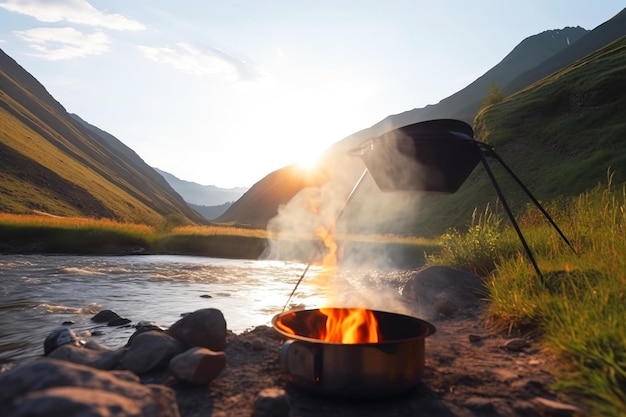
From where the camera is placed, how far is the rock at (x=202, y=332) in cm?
470

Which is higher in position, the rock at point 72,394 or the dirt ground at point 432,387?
the rock at point 72,394

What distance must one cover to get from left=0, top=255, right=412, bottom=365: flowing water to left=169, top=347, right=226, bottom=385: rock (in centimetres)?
262

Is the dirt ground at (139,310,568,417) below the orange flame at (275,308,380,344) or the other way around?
below

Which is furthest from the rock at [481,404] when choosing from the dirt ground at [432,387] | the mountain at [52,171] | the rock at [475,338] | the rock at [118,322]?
the mountain at [52,171]

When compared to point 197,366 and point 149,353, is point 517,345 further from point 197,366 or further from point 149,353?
point 149,353

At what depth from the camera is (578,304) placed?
13.2 feet

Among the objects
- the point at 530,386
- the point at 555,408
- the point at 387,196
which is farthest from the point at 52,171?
the point at 555,408

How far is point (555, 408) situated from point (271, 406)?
2.09 metres

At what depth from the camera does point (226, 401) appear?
351cm

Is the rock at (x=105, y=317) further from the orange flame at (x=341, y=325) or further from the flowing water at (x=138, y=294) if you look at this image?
the orange flame at (x=341, y=325)

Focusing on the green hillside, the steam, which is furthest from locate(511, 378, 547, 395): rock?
the green hillside

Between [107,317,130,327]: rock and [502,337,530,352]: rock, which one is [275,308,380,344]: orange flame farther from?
[107,317,130,327]: rock

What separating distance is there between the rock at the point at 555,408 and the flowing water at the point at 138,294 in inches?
173

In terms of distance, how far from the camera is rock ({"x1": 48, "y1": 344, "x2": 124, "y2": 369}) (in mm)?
4191
